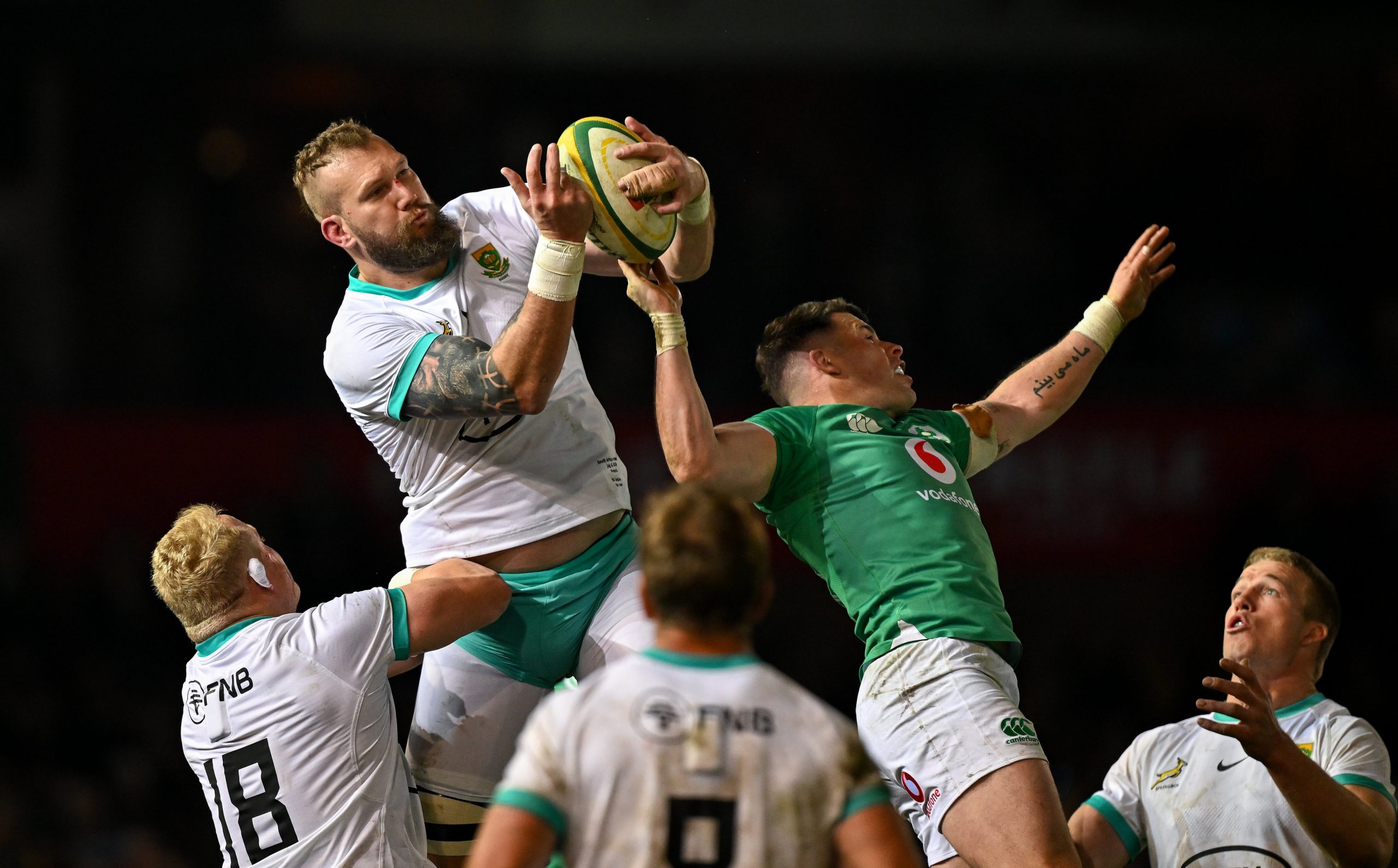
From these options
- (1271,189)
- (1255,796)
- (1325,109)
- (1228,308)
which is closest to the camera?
(1255,796)

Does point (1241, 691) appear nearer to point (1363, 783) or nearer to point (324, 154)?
point (1363, 783)

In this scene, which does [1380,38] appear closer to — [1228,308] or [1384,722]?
[1228,308]

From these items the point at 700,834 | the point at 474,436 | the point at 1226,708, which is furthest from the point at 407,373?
the point at 1226,708

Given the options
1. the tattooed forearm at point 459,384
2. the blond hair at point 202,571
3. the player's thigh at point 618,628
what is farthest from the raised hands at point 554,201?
the blond hair at point 202,571

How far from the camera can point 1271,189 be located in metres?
13.9

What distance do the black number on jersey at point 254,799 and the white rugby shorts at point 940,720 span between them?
1.63 metres

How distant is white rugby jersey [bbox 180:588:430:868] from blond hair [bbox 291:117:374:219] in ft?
3.88

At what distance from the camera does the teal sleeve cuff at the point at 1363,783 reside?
4.80 m

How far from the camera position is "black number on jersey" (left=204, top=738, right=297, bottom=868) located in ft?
13.4

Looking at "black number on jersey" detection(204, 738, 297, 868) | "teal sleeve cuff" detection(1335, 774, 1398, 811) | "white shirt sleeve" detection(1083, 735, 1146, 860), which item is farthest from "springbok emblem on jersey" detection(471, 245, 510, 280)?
"teal sleeve cuff" detection(1335, 774, 1398, 811)

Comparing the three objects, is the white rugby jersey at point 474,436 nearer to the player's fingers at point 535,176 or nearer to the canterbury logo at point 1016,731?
the player's fingers at point 535,176

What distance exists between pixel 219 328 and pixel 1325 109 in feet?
35.5

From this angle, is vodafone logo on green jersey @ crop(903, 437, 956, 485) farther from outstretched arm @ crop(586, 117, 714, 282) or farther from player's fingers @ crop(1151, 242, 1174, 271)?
player's fingers @ crop(1151, 242, 1174, 271)

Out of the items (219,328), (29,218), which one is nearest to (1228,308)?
(219,328)
